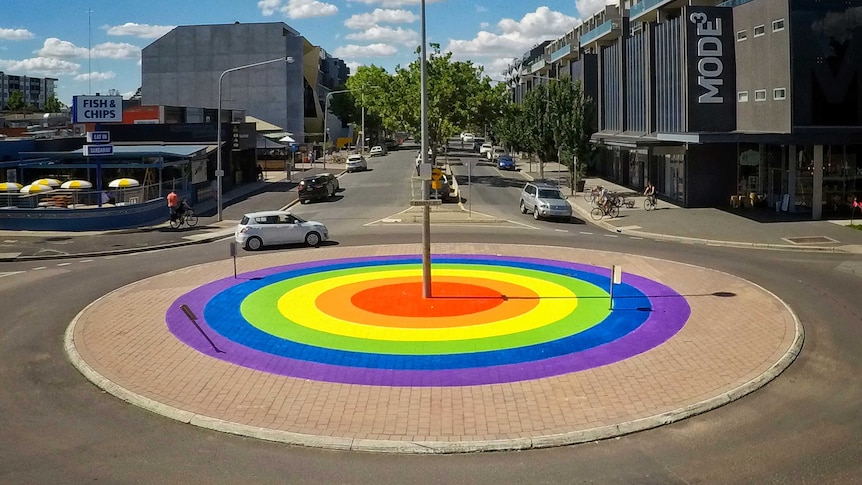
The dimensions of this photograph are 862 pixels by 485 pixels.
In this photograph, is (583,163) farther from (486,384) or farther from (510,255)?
(486,384)

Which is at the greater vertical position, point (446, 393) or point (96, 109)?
point (96, 109)

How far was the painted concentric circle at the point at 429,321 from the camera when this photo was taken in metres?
16.5

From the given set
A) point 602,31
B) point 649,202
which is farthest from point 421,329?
point 602,31

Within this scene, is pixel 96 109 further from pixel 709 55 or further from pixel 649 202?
pixel 709 55

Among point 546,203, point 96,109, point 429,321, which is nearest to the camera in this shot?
point 429,321

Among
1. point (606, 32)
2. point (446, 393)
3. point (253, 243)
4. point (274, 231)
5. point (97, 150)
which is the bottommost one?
point (446, 393)

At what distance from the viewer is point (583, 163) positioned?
190 ft

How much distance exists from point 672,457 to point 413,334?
825cm

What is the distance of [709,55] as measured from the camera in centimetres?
4525

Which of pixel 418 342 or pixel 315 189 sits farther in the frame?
pixel 315 189

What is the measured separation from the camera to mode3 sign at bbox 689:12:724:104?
45188 mm

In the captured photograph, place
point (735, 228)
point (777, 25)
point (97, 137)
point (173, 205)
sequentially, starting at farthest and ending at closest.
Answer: point (97, 137)
point (173, 205)
point (777, 25)
point (735, 228)

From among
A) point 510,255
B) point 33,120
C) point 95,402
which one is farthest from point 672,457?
point 33,120

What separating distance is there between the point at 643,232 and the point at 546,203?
5.97m
